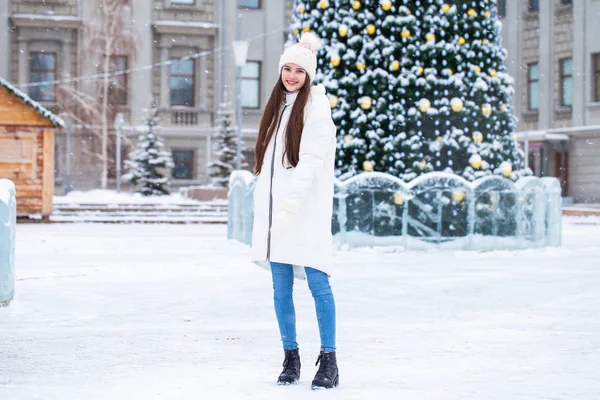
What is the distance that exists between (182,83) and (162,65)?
105 centimetres

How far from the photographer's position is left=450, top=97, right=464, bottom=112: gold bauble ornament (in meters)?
13.2

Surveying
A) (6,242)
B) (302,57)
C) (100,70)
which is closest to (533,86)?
(100,70)

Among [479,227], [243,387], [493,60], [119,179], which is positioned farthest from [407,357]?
[119,179]

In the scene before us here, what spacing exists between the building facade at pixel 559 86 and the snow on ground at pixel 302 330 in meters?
23.7

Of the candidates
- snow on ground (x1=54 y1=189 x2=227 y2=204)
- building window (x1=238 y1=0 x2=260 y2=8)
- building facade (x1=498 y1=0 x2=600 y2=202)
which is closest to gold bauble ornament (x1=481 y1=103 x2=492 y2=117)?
snow on ground (x1=54 y1=189 x2=227 y2=204)

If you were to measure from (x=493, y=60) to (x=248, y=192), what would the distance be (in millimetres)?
4052

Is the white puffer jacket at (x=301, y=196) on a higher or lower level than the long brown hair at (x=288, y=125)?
lower

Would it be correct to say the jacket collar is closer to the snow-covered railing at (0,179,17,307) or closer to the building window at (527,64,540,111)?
the snow-covered railing at (0,179,17,307)

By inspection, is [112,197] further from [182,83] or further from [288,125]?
[288,125]

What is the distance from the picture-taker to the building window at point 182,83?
1484 inches

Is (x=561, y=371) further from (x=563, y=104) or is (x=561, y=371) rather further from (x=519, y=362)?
(x=563, y=104)

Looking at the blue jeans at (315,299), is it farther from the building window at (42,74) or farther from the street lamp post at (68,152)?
the building window at (42,74)

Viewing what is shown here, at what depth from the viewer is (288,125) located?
15.7 feet

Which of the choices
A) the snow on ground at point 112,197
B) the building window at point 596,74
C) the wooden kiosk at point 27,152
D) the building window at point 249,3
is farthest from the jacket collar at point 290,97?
the building window at point 249,3
